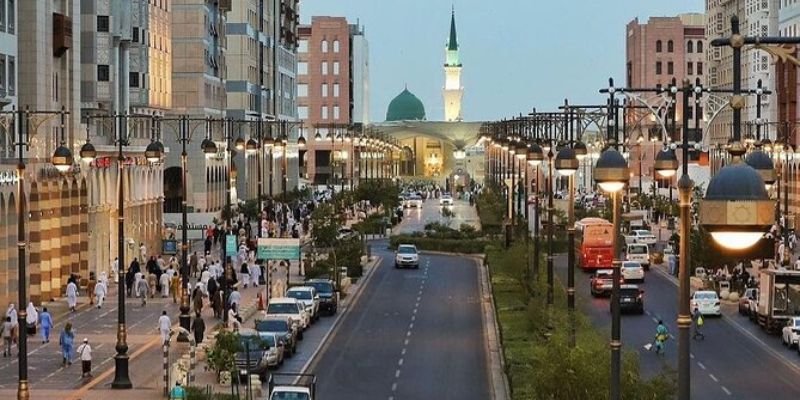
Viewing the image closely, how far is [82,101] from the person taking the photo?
251 feet

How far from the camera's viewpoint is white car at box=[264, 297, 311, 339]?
52.4 m

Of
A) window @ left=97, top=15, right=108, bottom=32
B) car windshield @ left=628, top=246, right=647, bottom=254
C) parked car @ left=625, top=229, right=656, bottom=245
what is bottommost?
car windshield @ left=628, top=246, right=647, bottom=254

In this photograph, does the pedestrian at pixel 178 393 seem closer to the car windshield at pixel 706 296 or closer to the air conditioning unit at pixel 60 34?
the car windshield at pixel 706 296

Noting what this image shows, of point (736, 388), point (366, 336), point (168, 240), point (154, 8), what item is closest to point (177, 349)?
point (366, 336)

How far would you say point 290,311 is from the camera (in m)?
53.5

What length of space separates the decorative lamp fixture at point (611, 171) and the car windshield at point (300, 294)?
35.8 m

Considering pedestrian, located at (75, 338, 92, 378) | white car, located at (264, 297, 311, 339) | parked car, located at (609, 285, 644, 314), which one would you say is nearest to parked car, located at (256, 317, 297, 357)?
white car, located at (264, 297, 311, 339)

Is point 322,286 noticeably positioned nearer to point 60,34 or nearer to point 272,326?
point 60,34

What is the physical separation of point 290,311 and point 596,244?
28741 mm

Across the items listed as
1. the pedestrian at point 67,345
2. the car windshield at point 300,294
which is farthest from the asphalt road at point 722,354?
the pedestrian at point 67,345

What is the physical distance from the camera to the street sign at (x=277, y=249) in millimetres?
63938

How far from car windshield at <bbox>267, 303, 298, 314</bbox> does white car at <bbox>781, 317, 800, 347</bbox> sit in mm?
13492

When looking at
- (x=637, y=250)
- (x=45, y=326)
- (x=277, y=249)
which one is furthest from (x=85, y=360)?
(x=637, y=250)

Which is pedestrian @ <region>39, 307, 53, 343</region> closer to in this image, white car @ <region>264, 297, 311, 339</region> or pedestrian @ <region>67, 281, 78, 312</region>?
white car @ <region>264, 297, 311, 339</region>
